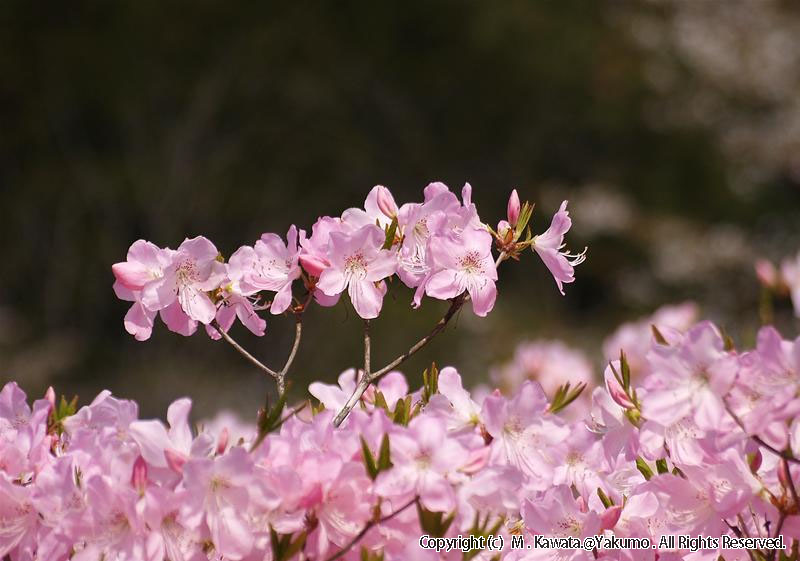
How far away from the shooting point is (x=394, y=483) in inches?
30.8

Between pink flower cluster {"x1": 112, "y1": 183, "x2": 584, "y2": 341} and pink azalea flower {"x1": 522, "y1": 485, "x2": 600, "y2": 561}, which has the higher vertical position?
pink flower cluster {"x1": 112, "y1": 183, "x2": 584, "y2": 341}

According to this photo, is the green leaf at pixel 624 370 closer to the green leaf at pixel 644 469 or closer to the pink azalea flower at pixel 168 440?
the green leaf at pixel 644 469

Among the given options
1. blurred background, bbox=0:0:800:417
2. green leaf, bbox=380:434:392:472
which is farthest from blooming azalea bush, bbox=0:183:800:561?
blurred background, bbox=0:0:800:417

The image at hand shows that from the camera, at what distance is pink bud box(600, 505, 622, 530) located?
2.98ft

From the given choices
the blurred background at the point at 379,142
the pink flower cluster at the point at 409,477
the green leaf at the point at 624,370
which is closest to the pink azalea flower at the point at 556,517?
the pink flower cluster at the point at 409,477

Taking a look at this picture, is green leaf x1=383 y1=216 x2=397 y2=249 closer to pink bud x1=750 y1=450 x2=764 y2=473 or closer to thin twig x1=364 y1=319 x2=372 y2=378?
thin twig x1=364 y1=319 x2=372 y2=378

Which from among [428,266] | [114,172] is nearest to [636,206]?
[114,172]

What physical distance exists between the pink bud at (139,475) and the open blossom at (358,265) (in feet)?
0.81

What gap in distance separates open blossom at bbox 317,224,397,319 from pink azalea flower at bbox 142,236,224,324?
110 mm

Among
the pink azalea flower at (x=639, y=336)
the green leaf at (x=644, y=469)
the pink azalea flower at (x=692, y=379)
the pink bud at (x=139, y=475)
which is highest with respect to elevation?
the pink azalea flower at (x=692, y=379)

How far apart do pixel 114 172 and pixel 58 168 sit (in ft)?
1.67

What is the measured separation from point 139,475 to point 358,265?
0.94 feet

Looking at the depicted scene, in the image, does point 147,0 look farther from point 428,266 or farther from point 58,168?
point 428,266

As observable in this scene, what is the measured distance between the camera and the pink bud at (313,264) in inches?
38.5
